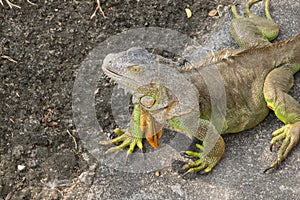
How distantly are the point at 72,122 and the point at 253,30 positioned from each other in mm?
1721

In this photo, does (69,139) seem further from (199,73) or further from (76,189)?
(199,73)

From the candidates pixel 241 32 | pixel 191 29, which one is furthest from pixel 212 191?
pixel 191 29

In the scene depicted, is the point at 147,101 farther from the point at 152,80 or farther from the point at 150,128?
the point at 150,128

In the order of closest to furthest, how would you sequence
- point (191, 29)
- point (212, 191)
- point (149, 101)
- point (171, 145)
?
point (149, 101), point (212, 191), point (171, 145), point (191, 29)

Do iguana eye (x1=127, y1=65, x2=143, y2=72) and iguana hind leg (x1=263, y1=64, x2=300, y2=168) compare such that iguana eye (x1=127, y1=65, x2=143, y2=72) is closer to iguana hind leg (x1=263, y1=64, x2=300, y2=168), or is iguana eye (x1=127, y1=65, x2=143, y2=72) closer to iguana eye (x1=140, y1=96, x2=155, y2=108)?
iguana eye (x1=140, y1=96, x2=155, y2=108)

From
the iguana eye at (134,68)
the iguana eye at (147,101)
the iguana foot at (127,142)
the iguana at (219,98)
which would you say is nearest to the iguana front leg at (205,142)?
Result: the iguana at (219,98)

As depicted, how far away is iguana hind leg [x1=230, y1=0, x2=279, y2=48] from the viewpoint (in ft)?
14.3

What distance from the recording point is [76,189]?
4.07 m

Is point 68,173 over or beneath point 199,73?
beneath

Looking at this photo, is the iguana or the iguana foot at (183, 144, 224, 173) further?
the iguana foot at (183, 144, 224, 173)

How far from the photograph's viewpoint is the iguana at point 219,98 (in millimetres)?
3723

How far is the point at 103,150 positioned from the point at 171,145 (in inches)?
21.8

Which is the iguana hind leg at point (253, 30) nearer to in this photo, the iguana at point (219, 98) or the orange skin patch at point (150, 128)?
the iguana at point (219, 98)

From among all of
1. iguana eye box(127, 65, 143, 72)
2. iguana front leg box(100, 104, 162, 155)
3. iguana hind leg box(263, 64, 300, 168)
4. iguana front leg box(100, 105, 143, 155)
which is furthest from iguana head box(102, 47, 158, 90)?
iguana hind leg box(263, 64, 300, 168)
